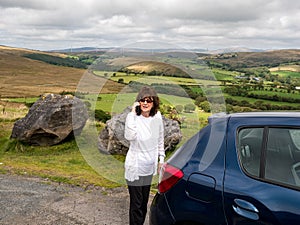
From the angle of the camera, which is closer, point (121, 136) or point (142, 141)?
point (142, 141)

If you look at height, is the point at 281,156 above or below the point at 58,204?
above

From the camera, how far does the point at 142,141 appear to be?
3.91 metres

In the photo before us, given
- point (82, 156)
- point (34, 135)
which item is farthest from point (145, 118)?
point (34, 135)

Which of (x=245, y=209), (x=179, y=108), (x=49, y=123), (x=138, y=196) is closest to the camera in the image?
(x=245, y=209)

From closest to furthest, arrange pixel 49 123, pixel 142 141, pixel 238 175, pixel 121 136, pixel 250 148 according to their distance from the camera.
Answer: pixel 238 175 → pixel 250 148 → pixel 142 141 → pixel 121 136 → pixel 49 123

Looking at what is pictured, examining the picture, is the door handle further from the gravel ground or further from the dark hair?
the gravel ground

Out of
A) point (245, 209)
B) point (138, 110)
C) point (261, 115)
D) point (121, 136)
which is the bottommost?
point (121, 136)

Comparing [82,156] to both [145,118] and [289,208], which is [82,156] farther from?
[289,208]

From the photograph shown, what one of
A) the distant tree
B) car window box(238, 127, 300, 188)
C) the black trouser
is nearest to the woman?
the black trouser

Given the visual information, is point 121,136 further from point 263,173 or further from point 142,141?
point 263,173

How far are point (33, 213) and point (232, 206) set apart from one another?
12.1ft

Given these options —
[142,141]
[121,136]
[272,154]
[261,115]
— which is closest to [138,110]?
[142,141]

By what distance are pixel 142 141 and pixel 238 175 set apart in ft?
4.72

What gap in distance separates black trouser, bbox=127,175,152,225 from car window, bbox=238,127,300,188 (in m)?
1.56
